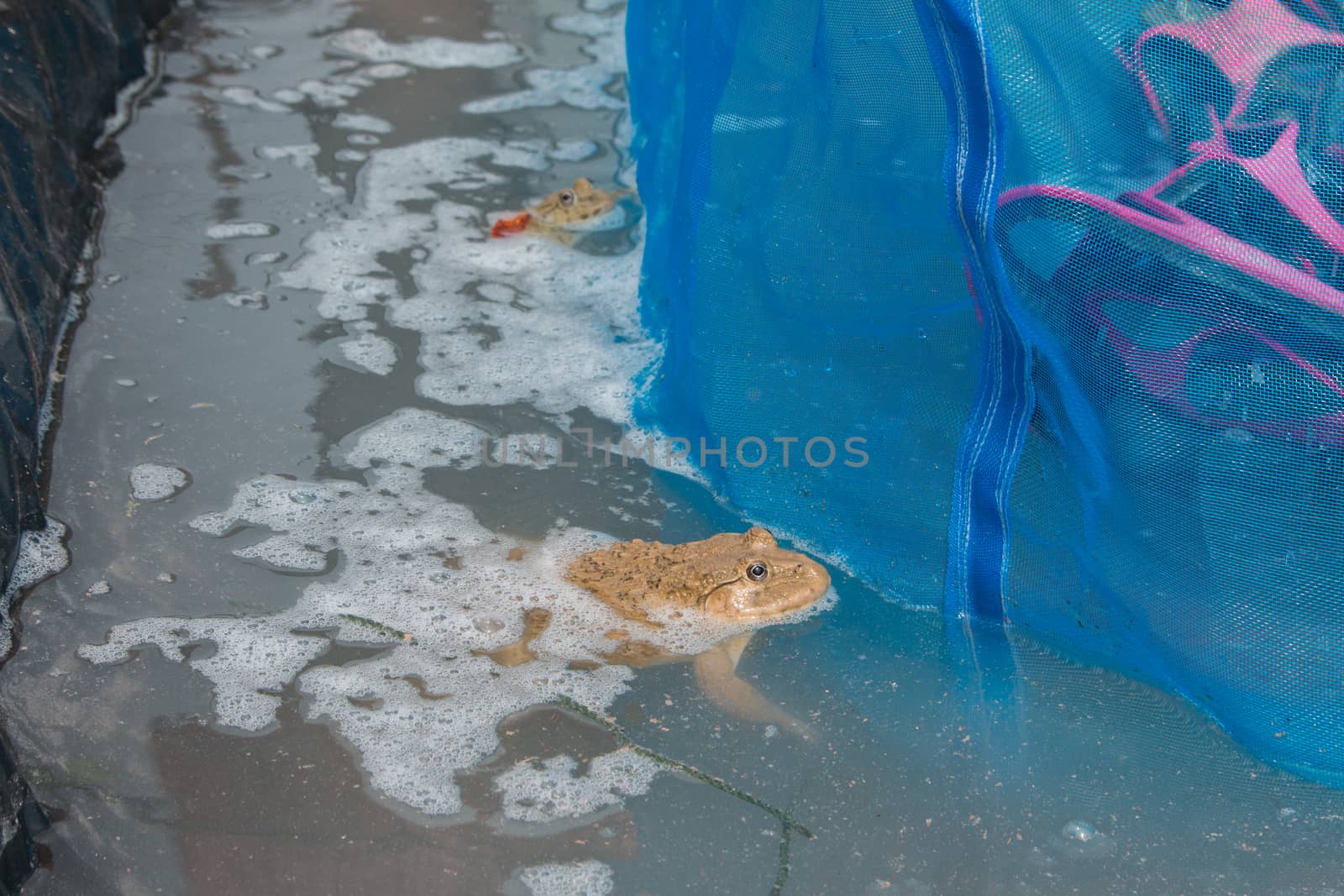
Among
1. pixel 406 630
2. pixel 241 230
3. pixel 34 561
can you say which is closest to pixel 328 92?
pixel 241 230

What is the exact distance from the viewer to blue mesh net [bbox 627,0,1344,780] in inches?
85.3

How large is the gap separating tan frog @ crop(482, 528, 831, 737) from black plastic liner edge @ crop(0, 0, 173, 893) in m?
1.29

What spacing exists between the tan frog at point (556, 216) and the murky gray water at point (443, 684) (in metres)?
0.38

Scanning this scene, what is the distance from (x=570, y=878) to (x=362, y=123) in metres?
4.52

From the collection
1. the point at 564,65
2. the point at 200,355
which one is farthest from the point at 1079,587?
the point at 564,65

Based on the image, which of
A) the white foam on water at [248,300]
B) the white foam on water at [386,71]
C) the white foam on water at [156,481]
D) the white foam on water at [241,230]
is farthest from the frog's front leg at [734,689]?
the white foam on water at [386,71]

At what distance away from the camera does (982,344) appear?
2.56 m

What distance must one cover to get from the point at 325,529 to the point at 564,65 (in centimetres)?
415

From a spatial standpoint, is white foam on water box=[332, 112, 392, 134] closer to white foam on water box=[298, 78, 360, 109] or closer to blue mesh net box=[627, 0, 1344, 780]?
white foam on water box=[298, 78, 360, 109]

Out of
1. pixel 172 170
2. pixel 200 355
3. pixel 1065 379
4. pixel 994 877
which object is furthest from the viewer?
pixel 172 170

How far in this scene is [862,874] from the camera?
2205 millimetres

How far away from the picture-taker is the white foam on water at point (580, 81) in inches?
234

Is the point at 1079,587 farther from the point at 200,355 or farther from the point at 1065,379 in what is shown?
the point at 200,355

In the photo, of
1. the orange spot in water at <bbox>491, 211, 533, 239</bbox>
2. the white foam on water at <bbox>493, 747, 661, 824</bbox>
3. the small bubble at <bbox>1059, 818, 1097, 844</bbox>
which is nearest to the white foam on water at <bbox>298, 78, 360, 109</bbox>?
the orange spot in water at <bbox>491, 211, 533, 239</bbox>
